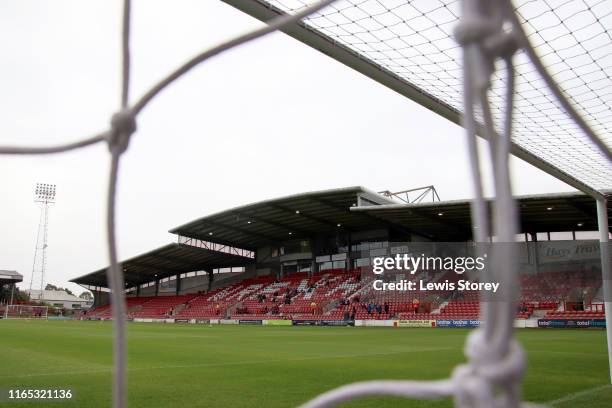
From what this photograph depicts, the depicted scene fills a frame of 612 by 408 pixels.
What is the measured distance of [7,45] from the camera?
280 cm

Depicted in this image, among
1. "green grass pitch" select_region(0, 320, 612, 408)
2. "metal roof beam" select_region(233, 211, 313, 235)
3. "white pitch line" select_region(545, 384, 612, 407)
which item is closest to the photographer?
"white pitch line" select_region(545, 384, 612, 407)

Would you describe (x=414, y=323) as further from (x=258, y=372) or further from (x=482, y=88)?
(x=482, y=88)

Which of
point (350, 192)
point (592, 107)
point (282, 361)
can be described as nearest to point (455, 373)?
point (592, 107)

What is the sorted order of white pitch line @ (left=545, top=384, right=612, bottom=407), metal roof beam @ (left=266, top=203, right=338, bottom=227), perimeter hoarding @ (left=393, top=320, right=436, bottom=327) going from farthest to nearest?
metal roof beam @ (left=266, top=203, right=338, bottom=227) < perimeter hoarding @ (left=393, top=320, right=436, bottom=327) < white pitch line @ (left=545, top=384, right=612, bottom=407)

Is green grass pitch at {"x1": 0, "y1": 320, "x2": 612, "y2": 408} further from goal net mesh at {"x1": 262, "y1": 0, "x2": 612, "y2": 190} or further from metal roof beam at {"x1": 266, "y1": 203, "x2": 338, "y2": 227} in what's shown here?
metal roof beam at {"x1": 266, "y1": 203, "x2": 338, "y2": 227}

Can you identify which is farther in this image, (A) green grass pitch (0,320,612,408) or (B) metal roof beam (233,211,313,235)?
(B) metal roof beam (233,211,313,235)

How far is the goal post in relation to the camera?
171ft

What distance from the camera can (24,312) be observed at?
53938mm

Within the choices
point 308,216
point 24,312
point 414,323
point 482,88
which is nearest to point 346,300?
point 308,216

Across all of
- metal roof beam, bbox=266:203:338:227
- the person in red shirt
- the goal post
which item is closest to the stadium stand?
the person in red shirt

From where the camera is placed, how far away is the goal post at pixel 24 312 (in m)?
52.2

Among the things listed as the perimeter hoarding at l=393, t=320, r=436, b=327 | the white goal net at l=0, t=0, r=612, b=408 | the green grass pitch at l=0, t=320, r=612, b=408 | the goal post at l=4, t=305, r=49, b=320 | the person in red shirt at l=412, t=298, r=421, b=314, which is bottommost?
the goal post at l=4, t=305, r=49, b=320

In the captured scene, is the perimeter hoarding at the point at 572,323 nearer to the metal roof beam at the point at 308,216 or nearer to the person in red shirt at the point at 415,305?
the person in red shirt at the point at 415,305

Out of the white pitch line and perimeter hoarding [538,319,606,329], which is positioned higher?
the white pitch line
